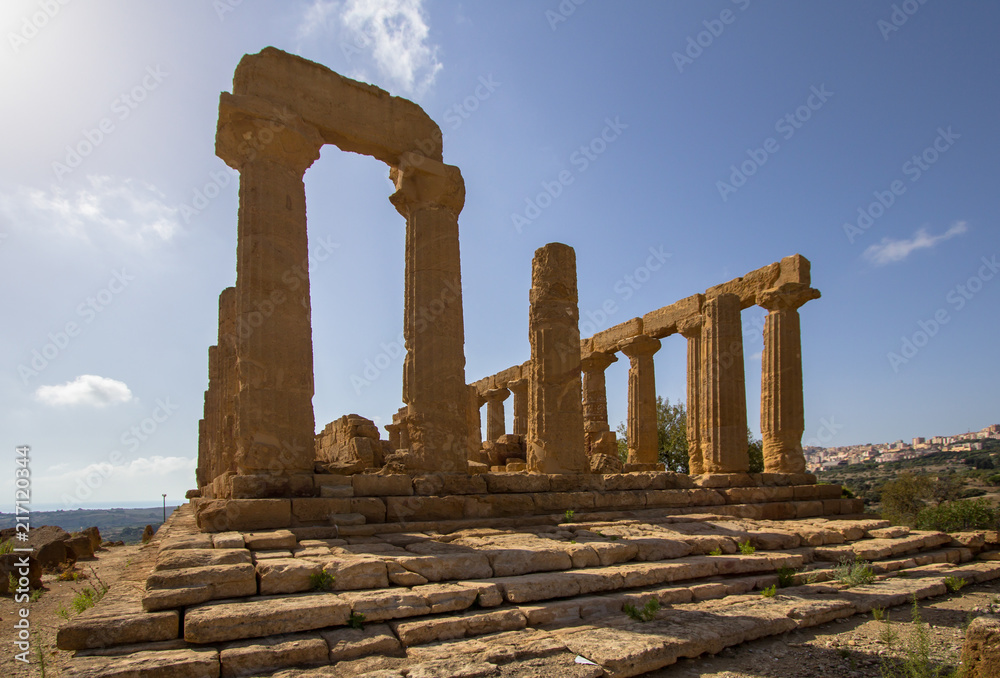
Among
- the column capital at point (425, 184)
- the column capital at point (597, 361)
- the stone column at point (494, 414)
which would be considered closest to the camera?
the column capital at point (425, 184)

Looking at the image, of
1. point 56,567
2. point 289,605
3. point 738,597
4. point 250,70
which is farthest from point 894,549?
point 56,567

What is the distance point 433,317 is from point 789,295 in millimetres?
10659

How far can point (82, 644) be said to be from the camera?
4.74m

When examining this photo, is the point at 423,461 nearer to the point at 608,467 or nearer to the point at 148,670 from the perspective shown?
the point at 608,467

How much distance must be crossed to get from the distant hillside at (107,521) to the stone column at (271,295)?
527cm

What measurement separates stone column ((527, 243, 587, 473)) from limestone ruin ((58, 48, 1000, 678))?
44 millimetres

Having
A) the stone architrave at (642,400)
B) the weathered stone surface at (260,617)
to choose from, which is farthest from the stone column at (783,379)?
the weathered stone surface at (260,617)

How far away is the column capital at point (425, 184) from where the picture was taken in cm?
1181

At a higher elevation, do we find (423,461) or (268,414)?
(268,414)

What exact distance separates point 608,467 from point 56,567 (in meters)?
12.3

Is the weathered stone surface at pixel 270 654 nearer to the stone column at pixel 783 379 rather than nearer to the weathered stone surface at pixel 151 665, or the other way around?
the weathered stone surface at pixel 151 665

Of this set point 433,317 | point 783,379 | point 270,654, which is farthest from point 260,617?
point 783,379

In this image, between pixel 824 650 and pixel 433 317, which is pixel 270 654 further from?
pixel 433 317

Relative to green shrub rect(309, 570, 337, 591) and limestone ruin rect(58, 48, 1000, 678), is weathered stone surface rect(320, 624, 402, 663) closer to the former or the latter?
limestone ruin rect(58, 48, 1000, 678)
